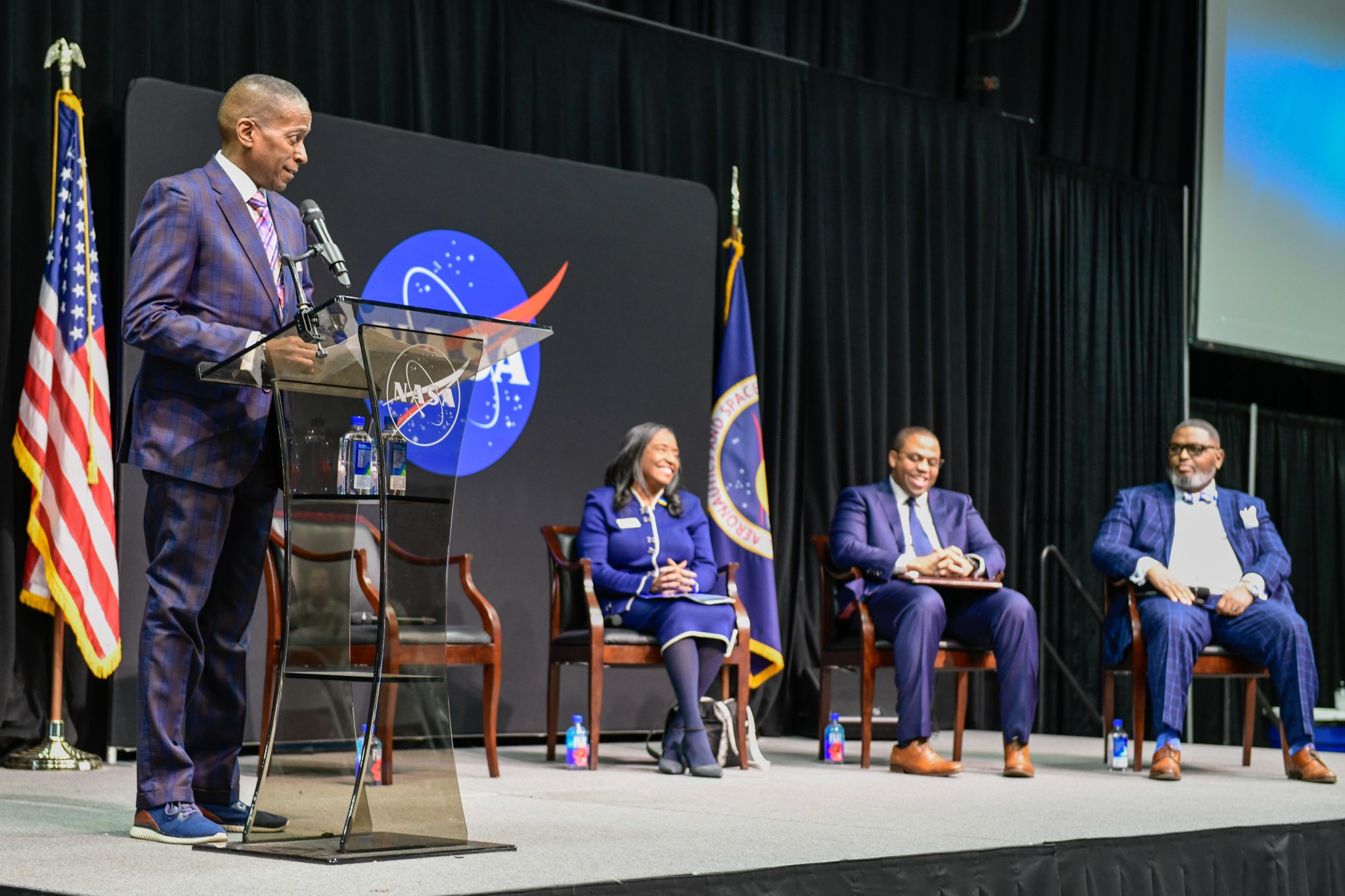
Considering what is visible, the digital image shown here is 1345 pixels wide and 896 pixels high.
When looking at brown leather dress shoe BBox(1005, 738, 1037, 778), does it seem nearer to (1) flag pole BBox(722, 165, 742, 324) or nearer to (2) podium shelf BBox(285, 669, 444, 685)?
(1) flag pole BBox(722, 165, 742, 324)

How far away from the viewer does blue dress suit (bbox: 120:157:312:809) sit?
275 cm

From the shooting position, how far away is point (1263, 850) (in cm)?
351

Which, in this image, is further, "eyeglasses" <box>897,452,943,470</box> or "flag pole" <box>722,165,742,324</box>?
"flag pole" <box>722,165,742,324</box>

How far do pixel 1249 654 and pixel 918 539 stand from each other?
1095mm

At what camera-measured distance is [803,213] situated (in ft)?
22.4

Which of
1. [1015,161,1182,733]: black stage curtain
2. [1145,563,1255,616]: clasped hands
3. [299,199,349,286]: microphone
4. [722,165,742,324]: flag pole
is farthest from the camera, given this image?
[1015,161,1182,733]: black stage curtain

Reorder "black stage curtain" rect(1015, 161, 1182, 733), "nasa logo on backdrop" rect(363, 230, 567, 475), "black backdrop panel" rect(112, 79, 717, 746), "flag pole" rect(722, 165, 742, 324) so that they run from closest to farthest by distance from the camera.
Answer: "black backdrop panel" rect(112, 79, 717, 746), "nasa logo on backdrop" rect(363, 230, 567, 475), "flag pole" rect(722, 165, 742, 324), "black stage curtain" rect(1015, 161, 1182, 733)

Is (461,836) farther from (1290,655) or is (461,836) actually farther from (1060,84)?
(1060,84)

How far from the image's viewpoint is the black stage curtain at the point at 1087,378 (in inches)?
301

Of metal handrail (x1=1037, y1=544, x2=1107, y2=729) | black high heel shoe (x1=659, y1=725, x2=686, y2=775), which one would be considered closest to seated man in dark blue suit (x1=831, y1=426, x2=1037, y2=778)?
black high heel shoe (x1=659, y1=725, x2=686, y2=775)

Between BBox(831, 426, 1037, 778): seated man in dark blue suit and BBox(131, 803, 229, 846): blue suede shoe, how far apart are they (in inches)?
101

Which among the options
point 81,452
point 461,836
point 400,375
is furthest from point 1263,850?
point 81,452

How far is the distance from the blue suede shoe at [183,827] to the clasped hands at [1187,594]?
125 inches

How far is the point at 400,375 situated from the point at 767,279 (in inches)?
163
